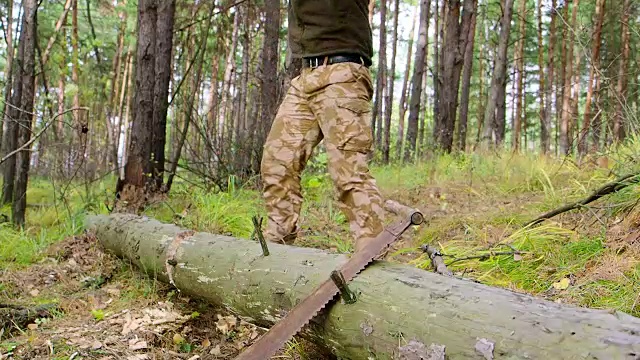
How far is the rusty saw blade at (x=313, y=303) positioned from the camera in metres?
1.92

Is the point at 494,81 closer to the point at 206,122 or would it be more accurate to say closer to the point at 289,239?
the point at 206,122

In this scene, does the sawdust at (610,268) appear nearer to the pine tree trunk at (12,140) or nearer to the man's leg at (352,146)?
the man's leg at (352,146)

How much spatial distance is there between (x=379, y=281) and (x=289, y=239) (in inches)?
54.0

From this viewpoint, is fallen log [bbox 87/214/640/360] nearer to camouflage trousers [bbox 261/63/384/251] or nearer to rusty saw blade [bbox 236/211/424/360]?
rusty saw blade [bbox 236/211/424/360]

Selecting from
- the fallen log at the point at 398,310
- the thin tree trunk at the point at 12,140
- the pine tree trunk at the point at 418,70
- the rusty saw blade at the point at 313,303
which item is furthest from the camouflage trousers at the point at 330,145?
the pine tree trunk at the point at 418,70

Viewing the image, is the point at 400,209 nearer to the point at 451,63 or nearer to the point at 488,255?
the point at 488,255

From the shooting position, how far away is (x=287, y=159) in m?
3.23

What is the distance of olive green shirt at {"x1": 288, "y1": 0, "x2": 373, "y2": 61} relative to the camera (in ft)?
10.3

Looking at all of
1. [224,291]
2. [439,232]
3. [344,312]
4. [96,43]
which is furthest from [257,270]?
[96,43]

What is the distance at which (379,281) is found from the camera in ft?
6.73

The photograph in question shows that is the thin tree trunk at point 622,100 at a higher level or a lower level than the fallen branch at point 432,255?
higher

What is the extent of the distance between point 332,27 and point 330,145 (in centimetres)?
78

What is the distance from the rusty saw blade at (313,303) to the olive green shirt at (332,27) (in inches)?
54.3

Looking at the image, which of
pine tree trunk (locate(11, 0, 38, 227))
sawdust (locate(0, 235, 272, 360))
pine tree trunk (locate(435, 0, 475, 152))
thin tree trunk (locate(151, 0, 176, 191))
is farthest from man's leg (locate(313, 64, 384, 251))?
pine tree trunk (locate(435, 0, 475, 152))
